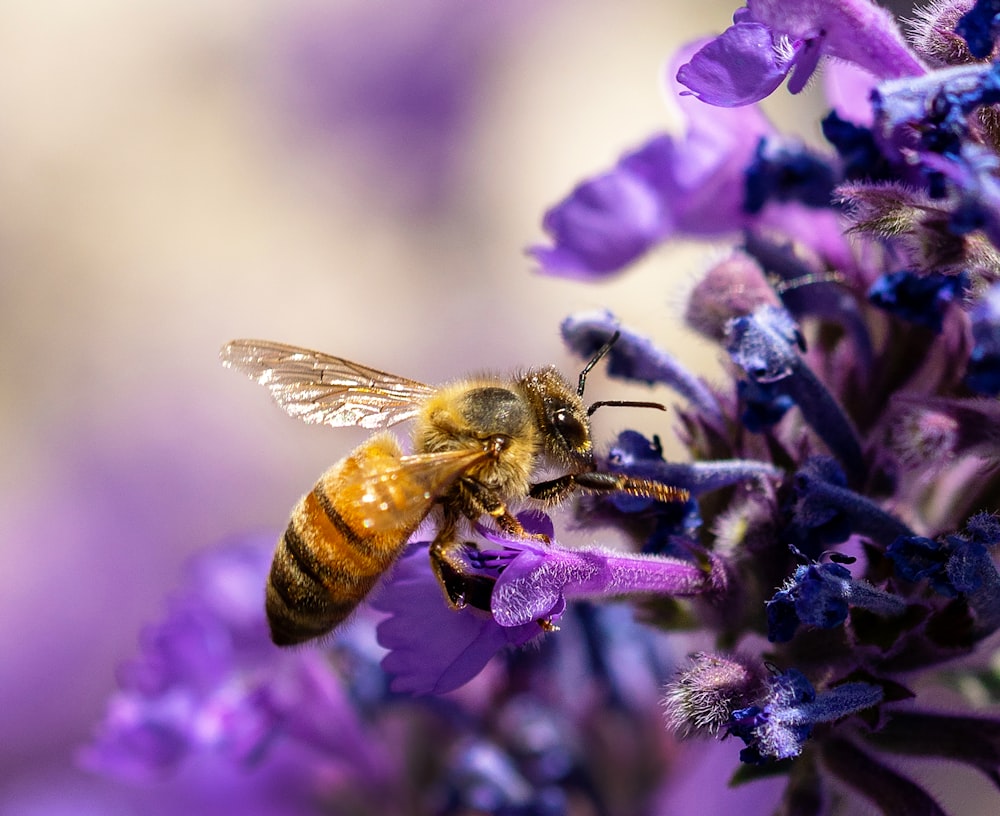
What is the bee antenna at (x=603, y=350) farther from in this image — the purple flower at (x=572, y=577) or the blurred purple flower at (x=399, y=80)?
the blurred purple flower at (x=399, y=80)

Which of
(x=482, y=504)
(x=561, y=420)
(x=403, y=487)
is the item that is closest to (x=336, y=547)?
(x=403, y=487)

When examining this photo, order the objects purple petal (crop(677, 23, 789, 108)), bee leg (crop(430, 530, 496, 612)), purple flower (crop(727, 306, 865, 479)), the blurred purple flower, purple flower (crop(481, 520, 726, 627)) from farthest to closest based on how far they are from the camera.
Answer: the blurred purple flower → purple flower (crop(727, 306, 865, 479)) → bee leg (crop(430, 530, 496, 612)) → purple flower (crop(481, 520, 726, 627)) → purple petal (crop(677, 23, 789, 108))

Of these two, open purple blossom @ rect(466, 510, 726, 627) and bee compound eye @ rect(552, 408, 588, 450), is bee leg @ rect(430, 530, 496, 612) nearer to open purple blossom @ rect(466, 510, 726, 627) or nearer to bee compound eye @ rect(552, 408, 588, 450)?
open purple blossom @ rect(466, 510, 726, 627)

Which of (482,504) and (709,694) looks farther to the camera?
(482,504)

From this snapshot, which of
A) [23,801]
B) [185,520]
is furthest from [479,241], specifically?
[23,801]

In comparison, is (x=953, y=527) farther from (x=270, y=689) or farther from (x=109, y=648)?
(x=109, y=648)

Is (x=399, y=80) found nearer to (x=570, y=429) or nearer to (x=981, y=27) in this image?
(x=570, y=429)

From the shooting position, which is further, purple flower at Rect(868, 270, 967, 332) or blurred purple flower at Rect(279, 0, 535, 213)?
blurred purple flower at Rect(279, 0, 535, 213)

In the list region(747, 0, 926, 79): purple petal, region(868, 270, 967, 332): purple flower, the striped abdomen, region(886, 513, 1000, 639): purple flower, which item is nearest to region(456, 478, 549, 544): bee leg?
the striped abdomen
